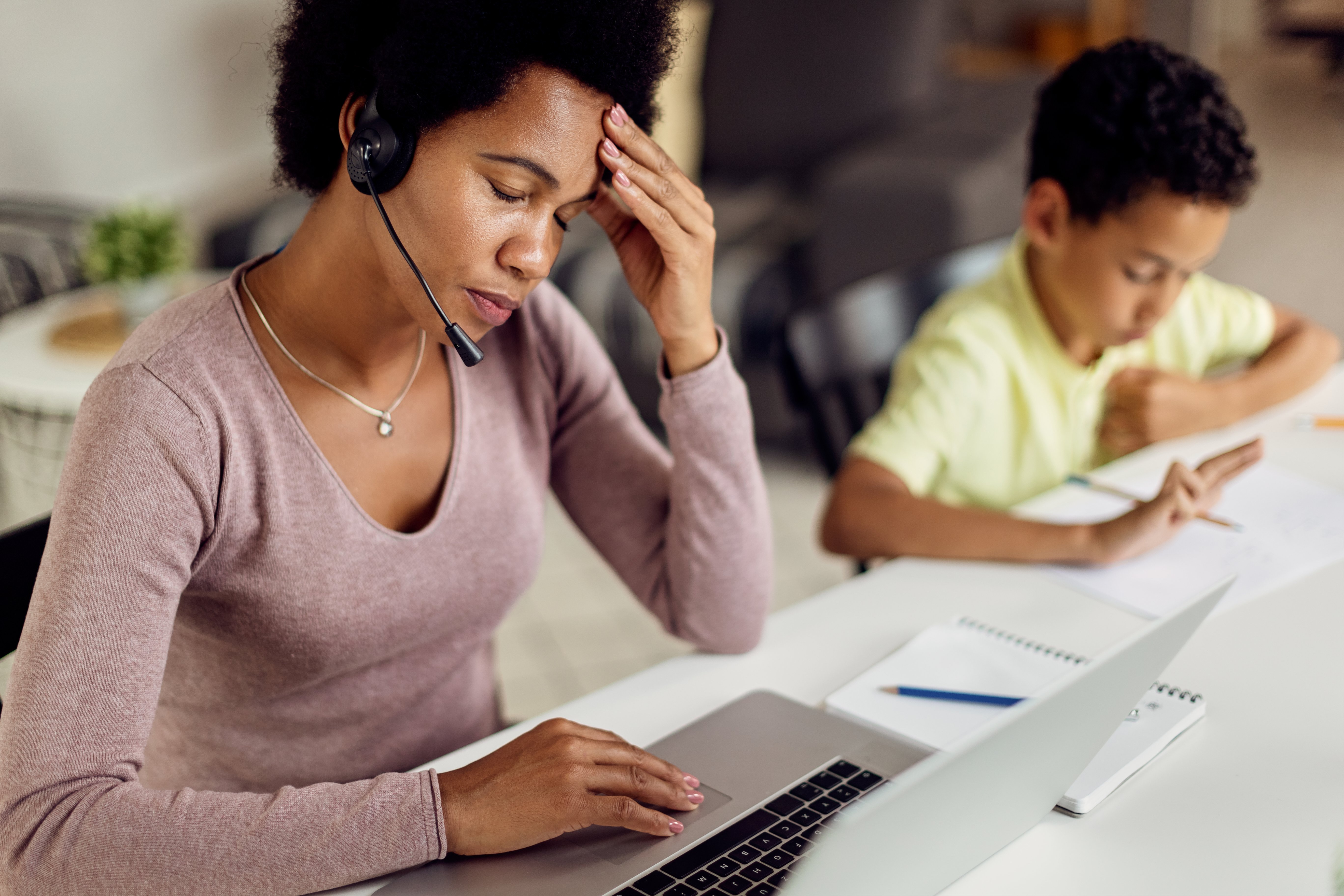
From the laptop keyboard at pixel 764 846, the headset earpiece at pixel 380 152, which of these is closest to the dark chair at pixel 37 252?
the headset earpiece at pixel 380 152

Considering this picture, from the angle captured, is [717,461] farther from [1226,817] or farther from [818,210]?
[818,210]

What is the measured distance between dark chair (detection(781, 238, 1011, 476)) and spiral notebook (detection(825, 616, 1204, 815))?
453 millimetres

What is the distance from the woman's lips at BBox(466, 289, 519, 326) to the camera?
86cm

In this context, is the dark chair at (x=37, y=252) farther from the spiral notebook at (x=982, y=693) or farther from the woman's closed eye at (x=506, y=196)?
the spiral notebook at (x=982, y=693)

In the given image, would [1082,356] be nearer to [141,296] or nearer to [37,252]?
[141,296]

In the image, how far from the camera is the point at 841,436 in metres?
1.48

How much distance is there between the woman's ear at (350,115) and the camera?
0.86 meters

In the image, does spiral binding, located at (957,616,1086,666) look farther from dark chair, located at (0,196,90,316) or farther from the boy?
dark chair, located at (0,196,90,316)

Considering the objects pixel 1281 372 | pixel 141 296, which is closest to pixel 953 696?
pixel 1281 372

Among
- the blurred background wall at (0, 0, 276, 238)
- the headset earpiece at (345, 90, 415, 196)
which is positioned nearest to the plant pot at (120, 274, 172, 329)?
the blurred background wall at (0, 0, 276, 238)

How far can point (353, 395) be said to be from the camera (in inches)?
37.7

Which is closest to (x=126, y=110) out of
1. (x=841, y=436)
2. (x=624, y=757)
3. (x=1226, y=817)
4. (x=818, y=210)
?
(x=818, y=210)

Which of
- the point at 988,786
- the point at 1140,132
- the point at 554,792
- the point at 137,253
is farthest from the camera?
the point at 137,253

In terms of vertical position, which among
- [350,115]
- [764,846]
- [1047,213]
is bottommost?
[764,846]
